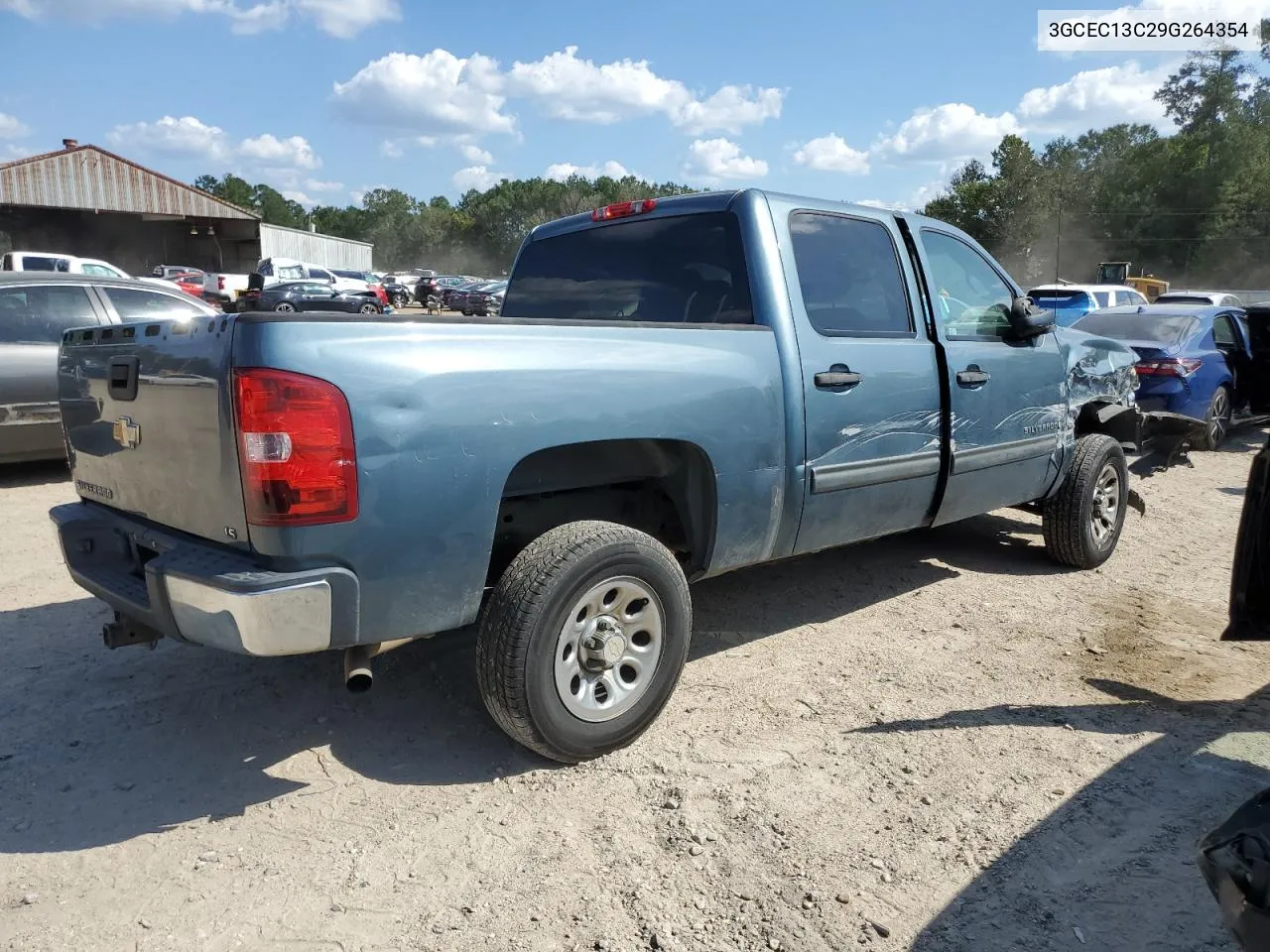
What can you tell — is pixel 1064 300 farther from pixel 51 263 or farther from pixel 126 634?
pixel 51 263

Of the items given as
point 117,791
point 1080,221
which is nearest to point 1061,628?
point 117,791

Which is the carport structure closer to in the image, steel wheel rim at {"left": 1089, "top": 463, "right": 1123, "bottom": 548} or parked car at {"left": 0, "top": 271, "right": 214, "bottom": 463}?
parked car at {"left": 0, "top": 271, "right": 214, "bottom": 463}

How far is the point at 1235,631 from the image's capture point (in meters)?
3.20

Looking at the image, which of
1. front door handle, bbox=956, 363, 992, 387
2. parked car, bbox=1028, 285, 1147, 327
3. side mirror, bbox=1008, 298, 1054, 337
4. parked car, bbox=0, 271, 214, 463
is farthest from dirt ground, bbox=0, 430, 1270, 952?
parked car, bbox=1028, 285, 1147, 327

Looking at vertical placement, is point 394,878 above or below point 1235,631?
below

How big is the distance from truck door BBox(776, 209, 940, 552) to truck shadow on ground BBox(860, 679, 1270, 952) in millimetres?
953

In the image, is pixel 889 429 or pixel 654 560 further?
pixel 889 429

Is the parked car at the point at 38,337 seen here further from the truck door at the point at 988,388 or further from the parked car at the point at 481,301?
the parked car at the point at 481,301

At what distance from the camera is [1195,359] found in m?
9.61

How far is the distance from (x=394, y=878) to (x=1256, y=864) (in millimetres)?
2075

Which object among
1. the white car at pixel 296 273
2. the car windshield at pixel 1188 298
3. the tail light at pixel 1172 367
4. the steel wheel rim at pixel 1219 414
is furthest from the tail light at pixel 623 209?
the white car at pixel 296 273

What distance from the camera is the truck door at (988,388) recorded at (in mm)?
4422

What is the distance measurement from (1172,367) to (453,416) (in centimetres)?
920

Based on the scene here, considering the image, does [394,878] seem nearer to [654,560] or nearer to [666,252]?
[654,560]
